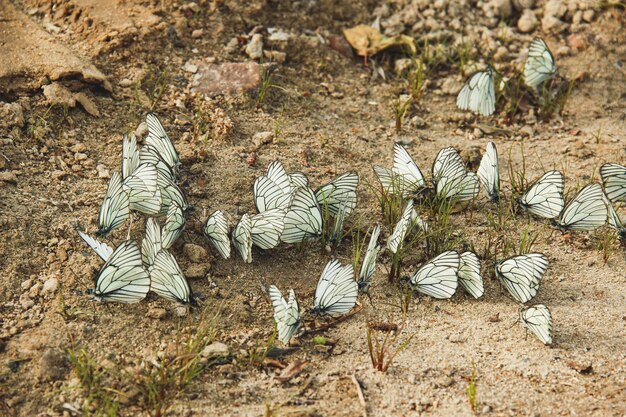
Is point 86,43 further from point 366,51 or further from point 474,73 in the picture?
point 474,73

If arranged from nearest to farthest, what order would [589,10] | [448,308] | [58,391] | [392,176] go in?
[58,391], [448,308], [392,176], [589,10]

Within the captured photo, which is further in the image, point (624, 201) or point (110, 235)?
point (624, 201)

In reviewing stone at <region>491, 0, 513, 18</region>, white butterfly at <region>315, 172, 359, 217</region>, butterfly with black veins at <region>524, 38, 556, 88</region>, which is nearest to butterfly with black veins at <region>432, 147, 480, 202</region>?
white butterfly at <region>315, 172, 359, 217</region>

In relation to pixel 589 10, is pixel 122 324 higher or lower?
lower

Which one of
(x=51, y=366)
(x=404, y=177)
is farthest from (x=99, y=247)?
(x=404, y=177)

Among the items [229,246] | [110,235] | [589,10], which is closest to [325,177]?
[229,246]
